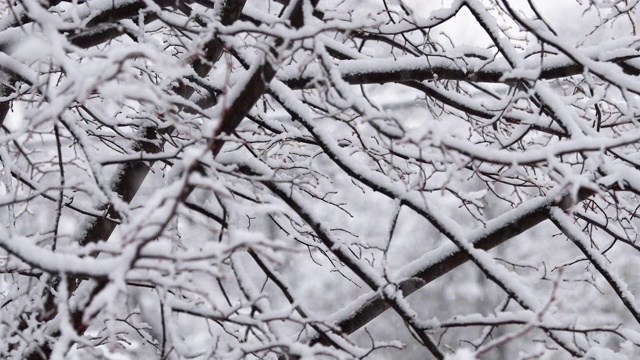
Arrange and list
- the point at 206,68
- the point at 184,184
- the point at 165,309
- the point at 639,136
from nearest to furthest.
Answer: the point at 184,184 < the point at 639,136 < the point at 165,309 < the point at 206,68

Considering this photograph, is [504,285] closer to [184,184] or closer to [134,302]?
[184,184]

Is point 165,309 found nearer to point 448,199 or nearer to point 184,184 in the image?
point 184,184

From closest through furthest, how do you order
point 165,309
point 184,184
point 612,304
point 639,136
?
point 184,184, point 639,136, point 165,309, point 612,304

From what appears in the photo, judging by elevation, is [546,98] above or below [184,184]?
above

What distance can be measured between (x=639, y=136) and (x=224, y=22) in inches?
69.1

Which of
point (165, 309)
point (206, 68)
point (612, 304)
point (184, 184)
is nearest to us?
point (184, 184)

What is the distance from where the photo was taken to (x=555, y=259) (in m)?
8.56

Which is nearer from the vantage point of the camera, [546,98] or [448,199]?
[546,98]

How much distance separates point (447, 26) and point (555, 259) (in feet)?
12.4

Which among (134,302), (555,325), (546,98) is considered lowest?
(555,325)

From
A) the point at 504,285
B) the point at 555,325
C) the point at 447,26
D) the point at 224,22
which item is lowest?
the point at 555,325

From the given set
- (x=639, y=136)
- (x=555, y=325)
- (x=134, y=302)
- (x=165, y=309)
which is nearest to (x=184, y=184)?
(x=165, y=309)

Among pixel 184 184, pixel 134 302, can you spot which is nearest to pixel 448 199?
pixel 134 302

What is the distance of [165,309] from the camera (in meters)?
1.62
